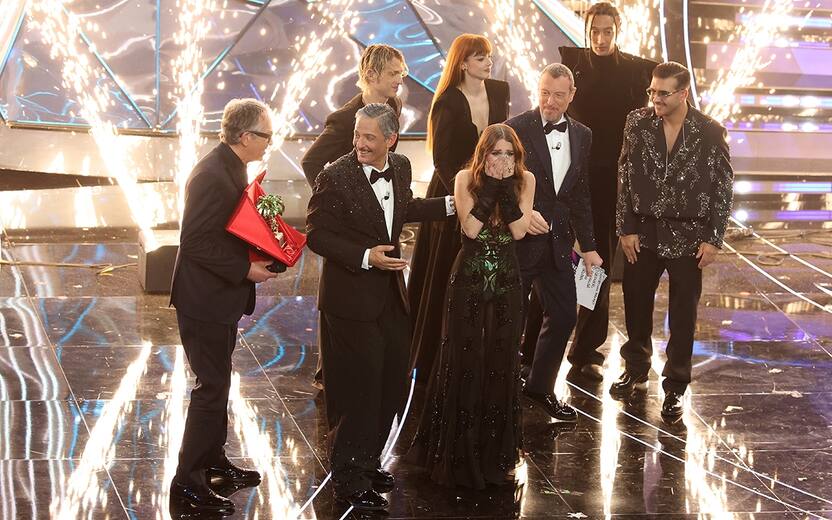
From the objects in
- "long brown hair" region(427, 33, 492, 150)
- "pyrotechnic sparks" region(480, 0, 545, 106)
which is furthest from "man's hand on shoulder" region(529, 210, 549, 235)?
"pyrotechnic sparks" region(480, 0, 545, 106)

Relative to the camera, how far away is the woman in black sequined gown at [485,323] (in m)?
4.65

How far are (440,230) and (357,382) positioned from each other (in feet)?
4.81

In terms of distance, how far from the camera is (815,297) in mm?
7785

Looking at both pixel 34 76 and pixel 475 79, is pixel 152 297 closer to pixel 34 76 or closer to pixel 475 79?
pixel 475 79

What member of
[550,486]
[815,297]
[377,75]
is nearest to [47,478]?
[550,486]

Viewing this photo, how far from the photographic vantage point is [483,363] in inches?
185

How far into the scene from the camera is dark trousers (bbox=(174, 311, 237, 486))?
4234 mm

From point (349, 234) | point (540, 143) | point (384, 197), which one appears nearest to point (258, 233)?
point (349, 234)

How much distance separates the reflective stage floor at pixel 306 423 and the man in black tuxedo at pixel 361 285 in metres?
0.21

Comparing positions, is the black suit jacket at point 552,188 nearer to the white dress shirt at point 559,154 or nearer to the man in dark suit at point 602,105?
the white dress shirt at point 559,154

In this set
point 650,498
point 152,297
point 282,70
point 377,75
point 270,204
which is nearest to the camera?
point 270,204

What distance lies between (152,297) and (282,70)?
515cm

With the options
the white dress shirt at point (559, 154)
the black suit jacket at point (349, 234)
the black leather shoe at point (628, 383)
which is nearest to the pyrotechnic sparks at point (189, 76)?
the black leather shoe at point (628, 383)

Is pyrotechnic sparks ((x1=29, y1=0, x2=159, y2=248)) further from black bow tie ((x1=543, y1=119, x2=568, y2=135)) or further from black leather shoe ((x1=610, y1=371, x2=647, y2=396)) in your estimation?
black bow tie ((x1=543, y1=119, x2=568, y2=135))
